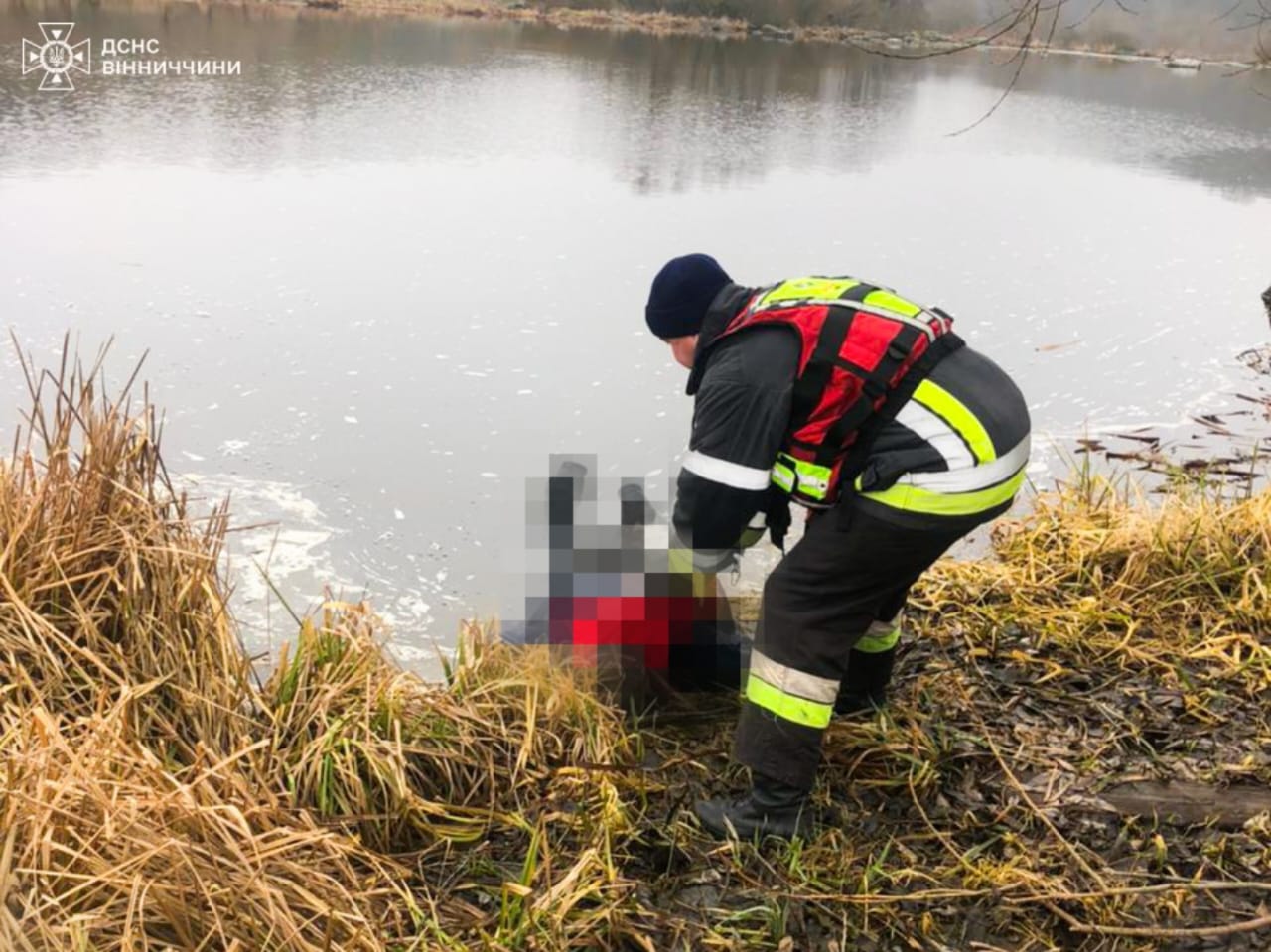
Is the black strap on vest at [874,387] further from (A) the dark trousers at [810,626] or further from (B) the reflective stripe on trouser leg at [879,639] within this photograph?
(B) the reflective stripe on trouser leg at [879,639]

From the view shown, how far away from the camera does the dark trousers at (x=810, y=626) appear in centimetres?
227

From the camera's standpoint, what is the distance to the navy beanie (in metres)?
2.30

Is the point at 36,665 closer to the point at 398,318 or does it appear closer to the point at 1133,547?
the point at 1133,547

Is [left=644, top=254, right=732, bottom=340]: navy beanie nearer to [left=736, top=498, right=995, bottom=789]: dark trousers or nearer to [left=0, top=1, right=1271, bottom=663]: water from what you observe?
[left=736, top=498, right=995, bottom=789]: dark trousers

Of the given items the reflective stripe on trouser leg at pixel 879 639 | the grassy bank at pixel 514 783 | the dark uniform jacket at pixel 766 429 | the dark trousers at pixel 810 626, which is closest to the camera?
the grassy bank at pixel 514 783

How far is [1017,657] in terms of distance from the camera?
310 centimetres

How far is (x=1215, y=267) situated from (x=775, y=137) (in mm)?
5461

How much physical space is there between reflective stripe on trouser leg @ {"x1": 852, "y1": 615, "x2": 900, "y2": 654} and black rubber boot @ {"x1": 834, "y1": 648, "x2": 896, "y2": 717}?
22mm

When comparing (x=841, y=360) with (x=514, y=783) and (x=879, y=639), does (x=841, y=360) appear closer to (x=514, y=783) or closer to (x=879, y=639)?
(x=879, y=639)

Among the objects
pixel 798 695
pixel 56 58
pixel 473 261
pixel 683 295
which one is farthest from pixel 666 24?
pixel 798 695

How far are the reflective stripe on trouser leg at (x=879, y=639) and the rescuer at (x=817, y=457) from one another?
15.1 inches

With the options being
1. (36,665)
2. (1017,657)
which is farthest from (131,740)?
(1017,657)

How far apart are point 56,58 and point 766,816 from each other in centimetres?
1262

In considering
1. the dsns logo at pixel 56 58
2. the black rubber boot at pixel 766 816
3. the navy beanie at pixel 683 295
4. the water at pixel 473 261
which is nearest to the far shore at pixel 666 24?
the water at pixel 473 261
